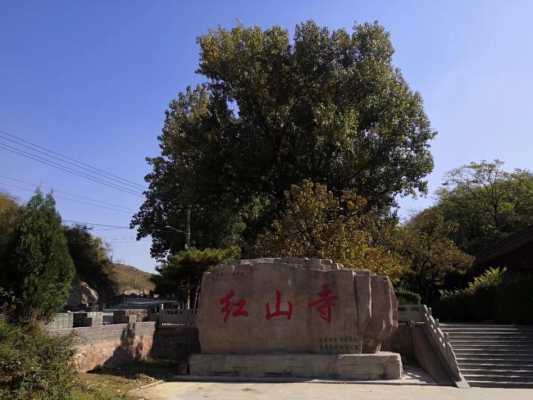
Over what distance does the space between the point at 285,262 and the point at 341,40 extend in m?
11.2

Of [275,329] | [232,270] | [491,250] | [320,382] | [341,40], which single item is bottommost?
[320,382]

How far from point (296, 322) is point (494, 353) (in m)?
5.50

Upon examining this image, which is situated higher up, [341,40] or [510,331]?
[341,40]

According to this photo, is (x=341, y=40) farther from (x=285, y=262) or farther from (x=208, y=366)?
(x=208, y=366)

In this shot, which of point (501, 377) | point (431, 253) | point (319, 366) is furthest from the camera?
point (431, 253)

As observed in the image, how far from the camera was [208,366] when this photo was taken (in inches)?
499

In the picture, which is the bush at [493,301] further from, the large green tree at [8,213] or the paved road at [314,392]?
the large green tree at [8,213]

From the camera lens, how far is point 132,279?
5775cm

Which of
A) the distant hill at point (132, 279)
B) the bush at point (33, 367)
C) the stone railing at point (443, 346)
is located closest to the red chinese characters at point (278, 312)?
the stone railing at point (443, 346)

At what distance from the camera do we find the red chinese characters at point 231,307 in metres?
12.9

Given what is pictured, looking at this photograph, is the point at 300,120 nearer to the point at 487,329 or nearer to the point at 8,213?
the point at 487,329

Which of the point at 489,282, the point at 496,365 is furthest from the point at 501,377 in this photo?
the point at 489,282

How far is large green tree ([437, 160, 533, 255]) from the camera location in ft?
105

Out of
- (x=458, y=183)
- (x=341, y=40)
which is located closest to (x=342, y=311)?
(x=341, y=40)
